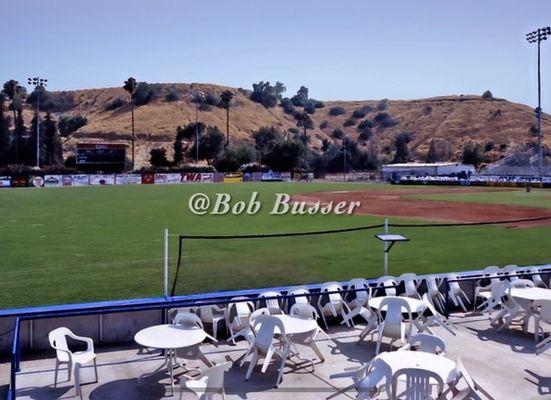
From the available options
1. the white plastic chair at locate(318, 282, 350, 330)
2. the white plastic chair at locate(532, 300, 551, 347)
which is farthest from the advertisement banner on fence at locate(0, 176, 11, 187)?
Result: the white plastic chair at locate(532, 300, 551, 347)

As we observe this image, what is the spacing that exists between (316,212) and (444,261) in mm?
16493

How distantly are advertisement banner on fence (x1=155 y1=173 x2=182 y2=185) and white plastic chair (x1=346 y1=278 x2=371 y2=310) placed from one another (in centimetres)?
6490

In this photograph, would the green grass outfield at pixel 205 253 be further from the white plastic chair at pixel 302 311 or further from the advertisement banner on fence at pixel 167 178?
the advertisement banner on fence at pixel 167 178

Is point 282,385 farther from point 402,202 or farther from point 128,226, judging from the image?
point 402,202

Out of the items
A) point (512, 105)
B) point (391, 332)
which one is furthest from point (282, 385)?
point (512, 105)

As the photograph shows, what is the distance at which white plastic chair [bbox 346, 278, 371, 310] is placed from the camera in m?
10.1

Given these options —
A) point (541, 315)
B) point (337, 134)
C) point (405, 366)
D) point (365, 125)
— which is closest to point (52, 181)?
point (541, 315)

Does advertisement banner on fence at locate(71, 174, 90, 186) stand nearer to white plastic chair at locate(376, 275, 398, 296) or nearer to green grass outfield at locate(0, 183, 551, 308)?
green grass outfield at locate(0, 183, 551, 308)

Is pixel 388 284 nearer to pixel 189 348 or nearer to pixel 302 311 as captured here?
pixel 302 311

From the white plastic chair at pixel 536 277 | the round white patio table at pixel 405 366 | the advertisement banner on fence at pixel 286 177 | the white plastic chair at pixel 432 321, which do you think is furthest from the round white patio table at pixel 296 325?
the advertisement banner on fence at pixel 286 177

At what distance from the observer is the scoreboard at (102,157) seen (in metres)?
76.8

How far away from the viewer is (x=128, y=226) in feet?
82.1

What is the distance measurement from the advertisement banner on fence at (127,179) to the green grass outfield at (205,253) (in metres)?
41.2

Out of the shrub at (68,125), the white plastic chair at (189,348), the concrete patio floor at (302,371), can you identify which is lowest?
the concrete patio floor at (302,371)
